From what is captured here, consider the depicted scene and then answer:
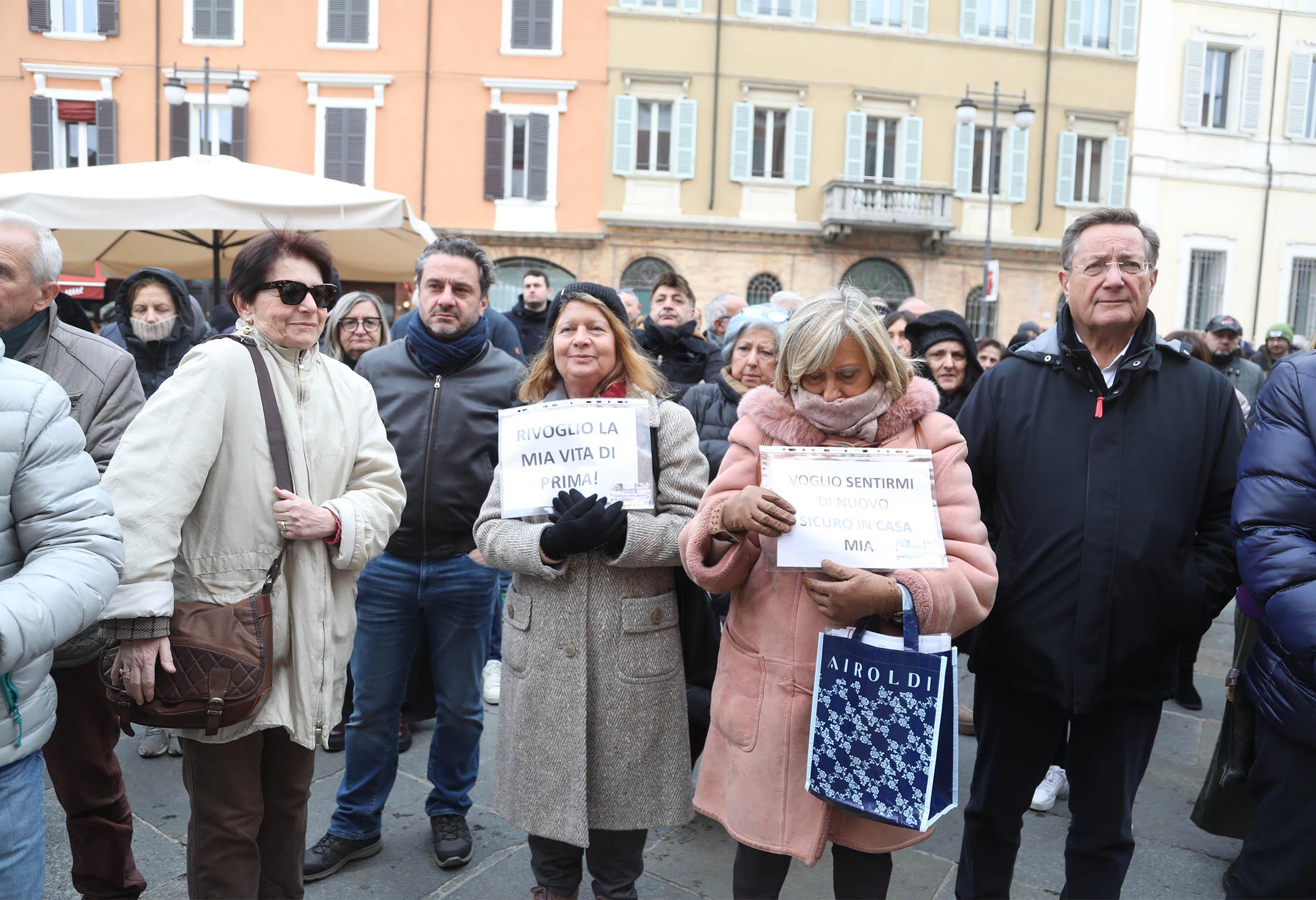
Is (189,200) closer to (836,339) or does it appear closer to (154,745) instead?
(154,745)

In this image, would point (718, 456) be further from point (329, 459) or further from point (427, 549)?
point (329, 459)

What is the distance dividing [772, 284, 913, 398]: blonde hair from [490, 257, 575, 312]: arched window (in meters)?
19.3

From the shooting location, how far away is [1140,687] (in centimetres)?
247

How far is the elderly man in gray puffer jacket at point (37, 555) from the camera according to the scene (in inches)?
71.0

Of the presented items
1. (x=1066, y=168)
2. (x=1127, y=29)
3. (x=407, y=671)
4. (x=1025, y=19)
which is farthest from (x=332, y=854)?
(x=1127, y=29)

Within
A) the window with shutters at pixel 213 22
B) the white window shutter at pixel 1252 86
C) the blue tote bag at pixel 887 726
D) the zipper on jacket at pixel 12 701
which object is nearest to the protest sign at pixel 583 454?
the blue tote bag at pixel 887 726

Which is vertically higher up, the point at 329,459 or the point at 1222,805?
Result: the point at 329,459

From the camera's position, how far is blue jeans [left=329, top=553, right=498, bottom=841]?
3.17 meters

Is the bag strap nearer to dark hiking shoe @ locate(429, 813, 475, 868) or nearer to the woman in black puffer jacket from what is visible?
dark hiking shoe @ locate(429, 813, 475, 868)

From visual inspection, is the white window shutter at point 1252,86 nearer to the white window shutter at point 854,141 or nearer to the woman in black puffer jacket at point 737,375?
the white window shutter at point 854,141

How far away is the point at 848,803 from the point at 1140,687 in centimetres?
96

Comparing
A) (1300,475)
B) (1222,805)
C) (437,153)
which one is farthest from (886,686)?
(437,153)

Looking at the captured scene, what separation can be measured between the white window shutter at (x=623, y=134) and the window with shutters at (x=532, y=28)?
190 cm

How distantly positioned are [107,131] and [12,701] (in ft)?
76.7
